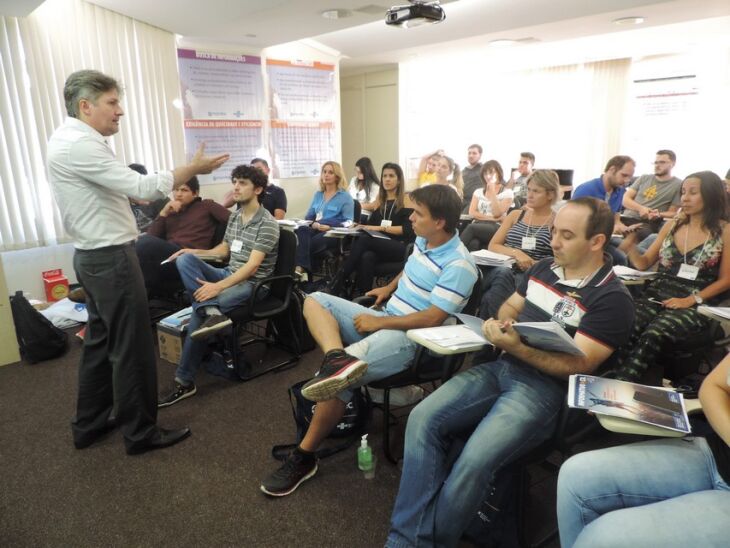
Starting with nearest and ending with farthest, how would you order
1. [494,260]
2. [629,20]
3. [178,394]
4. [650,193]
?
[178,394] → [494,260] → [650,193] → [629,20]

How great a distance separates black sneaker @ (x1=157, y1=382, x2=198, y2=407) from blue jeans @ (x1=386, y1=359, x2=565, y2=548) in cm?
157

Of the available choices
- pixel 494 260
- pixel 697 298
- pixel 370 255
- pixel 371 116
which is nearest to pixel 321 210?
pixel 370 255

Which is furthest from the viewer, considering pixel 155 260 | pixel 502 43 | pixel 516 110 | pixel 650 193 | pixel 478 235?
pixel 516 110

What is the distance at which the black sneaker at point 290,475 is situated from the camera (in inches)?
73.0

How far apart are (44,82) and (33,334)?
7.59 feet

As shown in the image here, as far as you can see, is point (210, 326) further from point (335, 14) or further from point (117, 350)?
point (335, 14)

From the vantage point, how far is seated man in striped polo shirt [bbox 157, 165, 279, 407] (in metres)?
2.63

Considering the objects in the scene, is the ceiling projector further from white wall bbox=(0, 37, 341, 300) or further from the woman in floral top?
the woman in floral top

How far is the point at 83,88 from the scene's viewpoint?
6.21ft

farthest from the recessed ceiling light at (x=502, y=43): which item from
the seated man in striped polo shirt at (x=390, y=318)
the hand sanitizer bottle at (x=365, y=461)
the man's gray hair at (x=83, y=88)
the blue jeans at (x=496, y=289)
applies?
the hand sanitizer bottle at (x=365, y=461)

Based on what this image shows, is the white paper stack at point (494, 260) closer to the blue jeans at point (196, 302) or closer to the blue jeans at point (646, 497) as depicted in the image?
the blue jeans at point (196, 302)

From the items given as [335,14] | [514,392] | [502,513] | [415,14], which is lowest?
[502,513]

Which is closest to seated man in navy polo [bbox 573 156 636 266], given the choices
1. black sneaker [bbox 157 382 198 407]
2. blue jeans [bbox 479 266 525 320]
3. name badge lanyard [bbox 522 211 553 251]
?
name badge lanyard [bbox 522 211 553 251]

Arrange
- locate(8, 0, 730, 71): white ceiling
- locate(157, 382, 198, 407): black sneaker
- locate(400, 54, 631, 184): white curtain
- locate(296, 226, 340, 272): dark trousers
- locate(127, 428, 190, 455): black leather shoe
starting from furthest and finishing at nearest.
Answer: locate(400, 54, 631, 184): white curtain < locate(296, 226, 340, 272): dark trousers < locate(8, 0, 730, 71): white ceiling < locate(157, 382, 198, 407): black sneaker < locate(127, 428, 190, 455): black leather shoe
